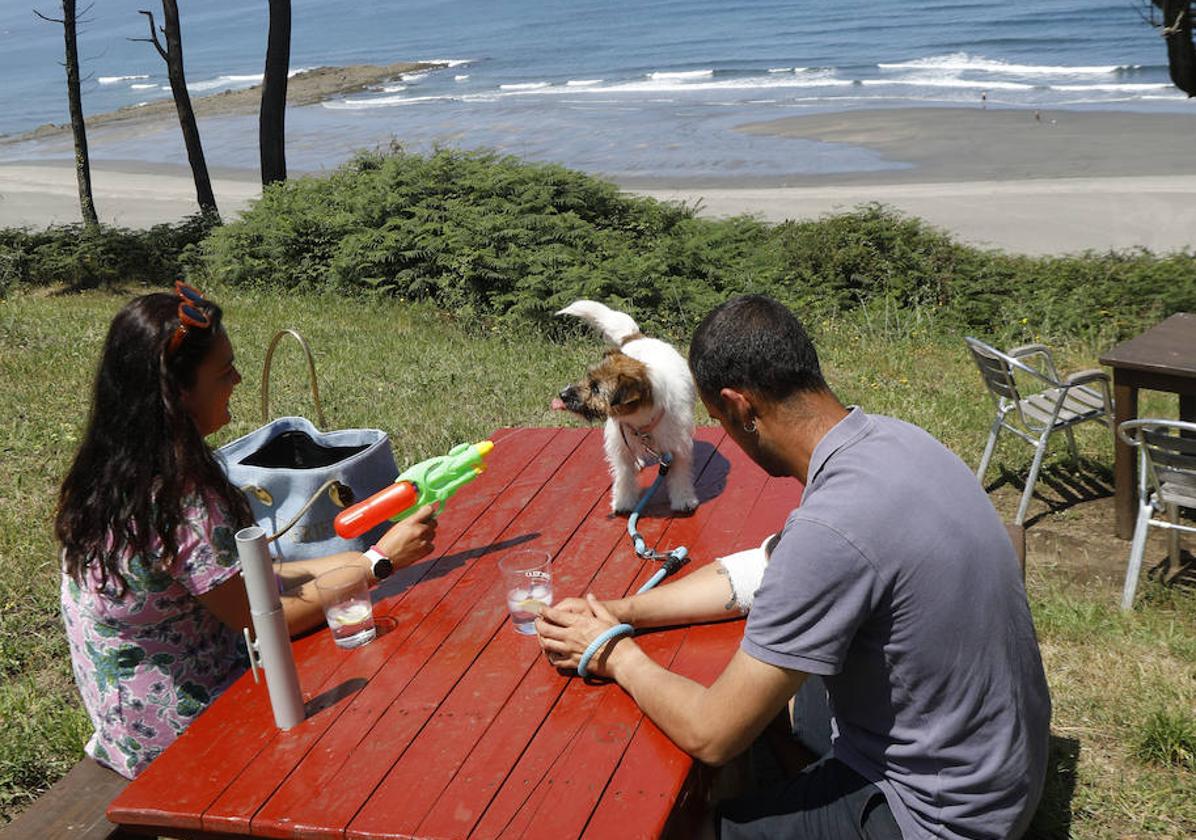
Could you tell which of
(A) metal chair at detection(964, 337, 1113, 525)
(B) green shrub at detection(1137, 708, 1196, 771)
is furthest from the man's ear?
(A) metal chair at detection(964, 337, 1113, 525)

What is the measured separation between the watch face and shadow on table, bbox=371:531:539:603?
16cm

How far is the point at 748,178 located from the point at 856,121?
24.5 ft

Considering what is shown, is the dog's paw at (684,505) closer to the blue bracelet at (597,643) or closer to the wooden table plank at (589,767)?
the wooden table plank at (589,767)

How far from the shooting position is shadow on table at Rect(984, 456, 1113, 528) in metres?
7.15

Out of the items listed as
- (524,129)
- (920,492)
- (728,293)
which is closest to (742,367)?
(920,492)

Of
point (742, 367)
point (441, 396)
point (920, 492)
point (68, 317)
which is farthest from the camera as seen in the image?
point (68, 317)

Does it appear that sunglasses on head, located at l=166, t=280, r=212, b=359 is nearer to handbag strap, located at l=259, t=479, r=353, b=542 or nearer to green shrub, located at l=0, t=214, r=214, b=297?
handbag strap, located at l=259, t=479, r=353, b=542

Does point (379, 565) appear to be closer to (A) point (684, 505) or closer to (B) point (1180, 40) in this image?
(A) point (684, 505)

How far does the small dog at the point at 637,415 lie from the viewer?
3746 mm

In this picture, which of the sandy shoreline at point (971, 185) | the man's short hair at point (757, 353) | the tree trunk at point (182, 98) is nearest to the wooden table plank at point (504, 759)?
the man's short hair at point (757, 353)

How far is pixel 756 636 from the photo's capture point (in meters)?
2.38

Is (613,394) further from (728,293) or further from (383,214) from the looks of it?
(383,214)

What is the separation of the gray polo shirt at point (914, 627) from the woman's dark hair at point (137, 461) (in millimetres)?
1507

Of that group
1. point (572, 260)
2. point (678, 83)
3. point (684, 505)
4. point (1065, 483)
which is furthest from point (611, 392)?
point (678, 83)
